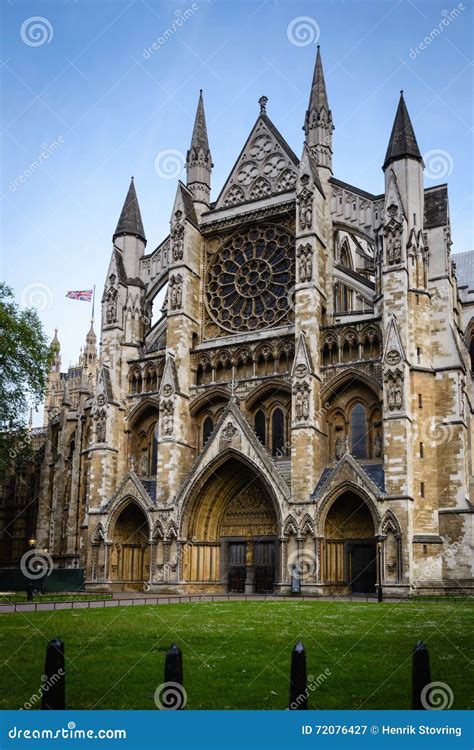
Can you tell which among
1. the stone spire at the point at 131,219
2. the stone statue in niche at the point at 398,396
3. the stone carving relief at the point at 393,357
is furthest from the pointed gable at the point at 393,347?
the stone spire at the point at 131,219

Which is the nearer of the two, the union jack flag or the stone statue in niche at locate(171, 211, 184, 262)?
the stone statue in niche at locate(171, 211, 184, 262)

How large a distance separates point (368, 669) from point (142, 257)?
116 feet

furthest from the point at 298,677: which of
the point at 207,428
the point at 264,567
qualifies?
the point at 207,428

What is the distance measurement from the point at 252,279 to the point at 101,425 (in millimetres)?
11093

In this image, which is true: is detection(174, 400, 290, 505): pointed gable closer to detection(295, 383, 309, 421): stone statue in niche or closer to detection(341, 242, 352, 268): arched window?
detection(295, 383, 309, 421): stone statue in niche

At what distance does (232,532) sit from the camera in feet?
123

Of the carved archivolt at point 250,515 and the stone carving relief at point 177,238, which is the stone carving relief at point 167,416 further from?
the stone carving relief at point 177,238

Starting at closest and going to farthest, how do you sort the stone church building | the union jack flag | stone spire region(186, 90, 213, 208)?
the stone church building
stone spire region(186, 90, 213, 208)
the union jack flag

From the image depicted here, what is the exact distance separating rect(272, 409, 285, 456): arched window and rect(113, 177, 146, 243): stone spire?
1444 cm

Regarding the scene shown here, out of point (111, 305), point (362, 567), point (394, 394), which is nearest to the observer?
point (394, 394)

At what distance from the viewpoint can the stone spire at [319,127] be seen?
39.9 metres

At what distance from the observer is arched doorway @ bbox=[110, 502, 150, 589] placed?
38.6m

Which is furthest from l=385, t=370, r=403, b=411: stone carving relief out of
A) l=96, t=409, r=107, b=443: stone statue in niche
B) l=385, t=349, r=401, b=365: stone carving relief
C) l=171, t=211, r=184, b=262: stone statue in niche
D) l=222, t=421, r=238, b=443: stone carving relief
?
l=96, t=409, r=107, b=443: stone statue in niche

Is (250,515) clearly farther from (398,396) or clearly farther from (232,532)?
(398,396)
